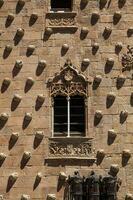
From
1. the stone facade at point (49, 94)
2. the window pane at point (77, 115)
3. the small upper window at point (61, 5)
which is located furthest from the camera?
the small upper window at point (61, 5)

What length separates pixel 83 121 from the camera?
17406mm

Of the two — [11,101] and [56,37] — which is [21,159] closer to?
[11,101]

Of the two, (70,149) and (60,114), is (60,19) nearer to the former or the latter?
(60,114)

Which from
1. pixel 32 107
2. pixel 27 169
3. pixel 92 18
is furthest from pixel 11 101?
pixel 92 18

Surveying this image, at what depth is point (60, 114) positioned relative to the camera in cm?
1747

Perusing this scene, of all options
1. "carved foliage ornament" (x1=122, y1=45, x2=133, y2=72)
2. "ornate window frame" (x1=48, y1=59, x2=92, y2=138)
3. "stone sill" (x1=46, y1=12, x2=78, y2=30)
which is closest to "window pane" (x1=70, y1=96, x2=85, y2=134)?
"ornate window frame" (x1=48, y1=59, x2=92, y2=138)

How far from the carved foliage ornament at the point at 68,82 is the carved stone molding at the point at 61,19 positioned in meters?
1.30

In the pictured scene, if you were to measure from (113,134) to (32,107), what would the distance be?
7.40 ft

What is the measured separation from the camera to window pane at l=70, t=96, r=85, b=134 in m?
17.4

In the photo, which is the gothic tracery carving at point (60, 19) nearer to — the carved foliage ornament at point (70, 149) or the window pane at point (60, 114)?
the window pane at point (60, 114)

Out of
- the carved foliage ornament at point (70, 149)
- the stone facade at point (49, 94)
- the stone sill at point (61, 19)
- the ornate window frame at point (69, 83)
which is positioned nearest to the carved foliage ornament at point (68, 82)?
the ornate window frame at point (69, 83)

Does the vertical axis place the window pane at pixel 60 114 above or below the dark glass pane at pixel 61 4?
below

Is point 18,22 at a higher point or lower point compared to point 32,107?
higher

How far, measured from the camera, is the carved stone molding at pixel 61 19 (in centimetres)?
1838
